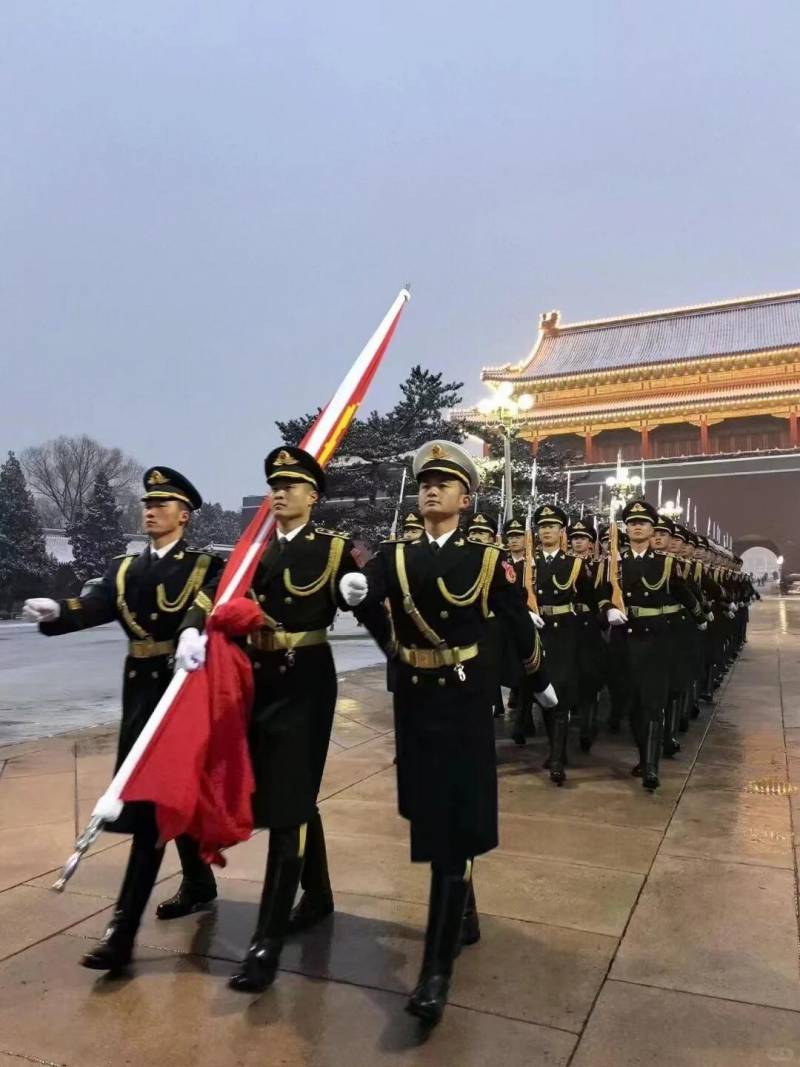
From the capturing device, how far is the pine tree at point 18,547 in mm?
27250

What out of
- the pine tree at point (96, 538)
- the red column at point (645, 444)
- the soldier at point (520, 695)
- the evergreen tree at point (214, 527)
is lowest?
the soldier at point (520, 695)

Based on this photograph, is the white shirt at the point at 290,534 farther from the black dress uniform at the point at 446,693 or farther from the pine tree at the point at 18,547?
the pine tree at the point at 18,547

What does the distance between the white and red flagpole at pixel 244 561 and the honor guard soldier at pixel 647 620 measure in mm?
2883

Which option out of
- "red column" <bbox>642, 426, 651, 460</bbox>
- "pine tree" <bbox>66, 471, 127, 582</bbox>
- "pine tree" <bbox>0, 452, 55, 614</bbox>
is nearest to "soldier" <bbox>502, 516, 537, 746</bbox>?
"pine tree" <bbox>0, 452, 55, 614</bbox>

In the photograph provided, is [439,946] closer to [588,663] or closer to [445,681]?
[445,681]

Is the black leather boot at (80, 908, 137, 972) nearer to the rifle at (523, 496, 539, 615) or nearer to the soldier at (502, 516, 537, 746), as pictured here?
the rifle at (523, 496, 539, 615)

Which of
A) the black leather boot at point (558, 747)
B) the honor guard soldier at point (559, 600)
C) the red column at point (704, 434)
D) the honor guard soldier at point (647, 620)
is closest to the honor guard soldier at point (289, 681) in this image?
the black leather boot at point (558, 747)

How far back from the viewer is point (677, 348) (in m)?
44.6

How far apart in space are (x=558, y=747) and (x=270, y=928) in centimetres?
310

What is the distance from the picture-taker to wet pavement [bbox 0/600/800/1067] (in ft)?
8.02

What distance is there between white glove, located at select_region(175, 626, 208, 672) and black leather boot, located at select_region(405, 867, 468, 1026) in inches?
42.7

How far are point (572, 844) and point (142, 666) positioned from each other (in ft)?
7.97

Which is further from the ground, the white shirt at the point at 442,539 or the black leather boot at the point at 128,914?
the white shirt at the point at 442,539


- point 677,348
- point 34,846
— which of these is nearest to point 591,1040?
point 34,846
